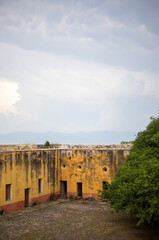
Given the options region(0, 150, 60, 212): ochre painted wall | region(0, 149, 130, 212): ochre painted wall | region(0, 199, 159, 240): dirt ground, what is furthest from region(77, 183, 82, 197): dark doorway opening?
region(0, 199, 159, 240): dirt ground

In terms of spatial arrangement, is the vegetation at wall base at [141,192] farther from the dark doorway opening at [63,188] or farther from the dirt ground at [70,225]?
the dark doorway opening at [63,188]

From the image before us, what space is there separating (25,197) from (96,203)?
5.65 m

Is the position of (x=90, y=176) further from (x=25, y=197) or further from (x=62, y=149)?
(x=25, y=197)

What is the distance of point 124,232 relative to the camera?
1424 cm

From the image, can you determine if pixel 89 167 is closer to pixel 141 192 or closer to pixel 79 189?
pixel 79 189

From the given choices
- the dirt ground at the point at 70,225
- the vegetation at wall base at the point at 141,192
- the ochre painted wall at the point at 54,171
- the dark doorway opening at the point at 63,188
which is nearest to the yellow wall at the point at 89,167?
the ochre painted wall at the point at 54,171

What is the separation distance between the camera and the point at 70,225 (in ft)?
51.0

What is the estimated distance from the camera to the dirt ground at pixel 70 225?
13711 millimetres

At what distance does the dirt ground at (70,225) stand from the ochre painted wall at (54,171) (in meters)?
1.50

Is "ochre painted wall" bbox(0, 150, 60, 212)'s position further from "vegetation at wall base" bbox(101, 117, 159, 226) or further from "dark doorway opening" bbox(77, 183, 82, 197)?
"vegetation at wall base" bbox(101, 117, 159, 226)

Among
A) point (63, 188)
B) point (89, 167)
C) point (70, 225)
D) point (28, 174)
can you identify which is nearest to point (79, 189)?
point (63, 188)

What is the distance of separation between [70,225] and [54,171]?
8.06 meters

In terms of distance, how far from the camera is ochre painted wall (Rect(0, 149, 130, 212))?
Answer: 18609mm

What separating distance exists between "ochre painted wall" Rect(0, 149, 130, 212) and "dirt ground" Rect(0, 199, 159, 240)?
1502 millimetres
